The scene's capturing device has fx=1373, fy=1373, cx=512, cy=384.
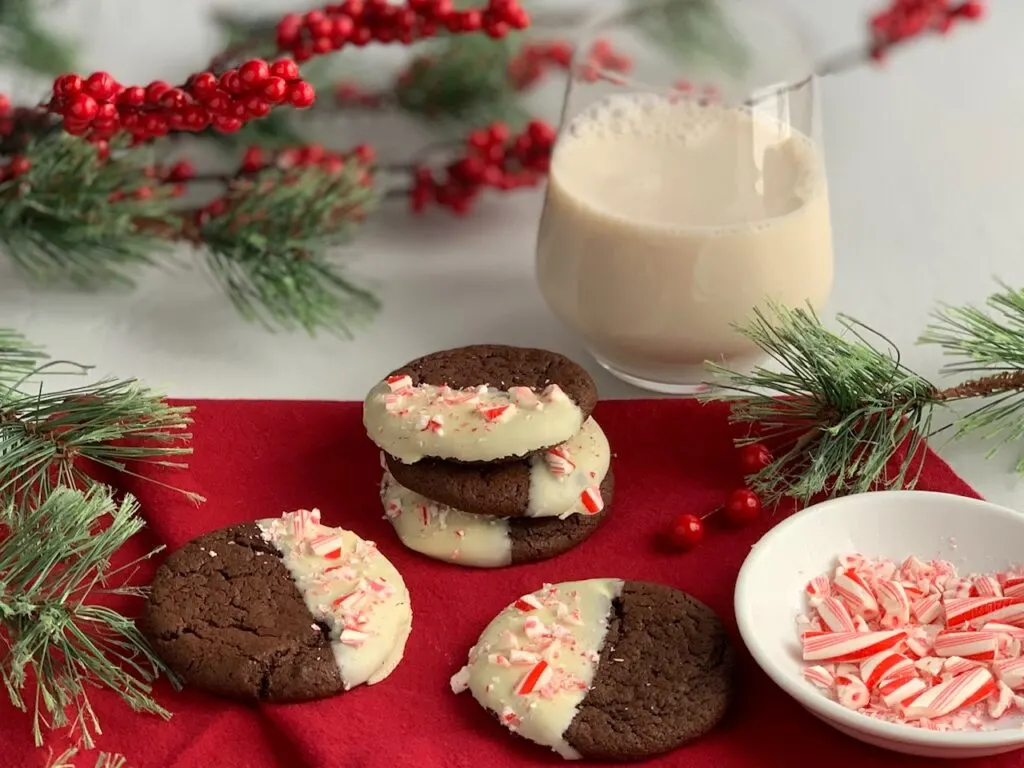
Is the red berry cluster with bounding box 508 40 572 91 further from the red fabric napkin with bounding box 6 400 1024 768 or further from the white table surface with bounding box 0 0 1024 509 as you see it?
the red fabric napkin with bounding box 6 400 1024 768

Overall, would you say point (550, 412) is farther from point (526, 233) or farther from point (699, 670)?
point (526, 233)

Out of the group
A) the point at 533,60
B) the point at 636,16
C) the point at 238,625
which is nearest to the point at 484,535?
the point at 238,625

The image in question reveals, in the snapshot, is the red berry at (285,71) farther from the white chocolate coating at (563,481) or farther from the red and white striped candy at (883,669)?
the red and white striped candy at (883,669)

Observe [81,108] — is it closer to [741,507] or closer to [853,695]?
[741,507]

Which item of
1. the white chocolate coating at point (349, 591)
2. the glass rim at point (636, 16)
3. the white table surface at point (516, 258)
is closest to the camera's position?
the white chocolate coating at point (349, 591)

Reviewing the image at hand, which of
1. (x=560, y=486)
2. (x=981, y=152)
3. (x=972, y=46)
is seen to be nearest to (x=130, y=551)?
(x=560, y=486)

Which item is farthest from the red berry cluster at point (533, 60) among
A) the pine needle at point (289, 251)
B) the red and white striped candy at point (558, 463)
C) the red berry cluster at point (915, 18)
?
the red and white striped candy at point (558, 463)

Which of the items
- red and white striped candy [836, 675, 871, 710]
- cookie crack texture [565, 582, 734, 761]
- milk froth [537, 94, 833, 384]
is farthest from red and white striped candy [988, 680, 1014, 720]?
milk froth [537, 94, 833, 384]
